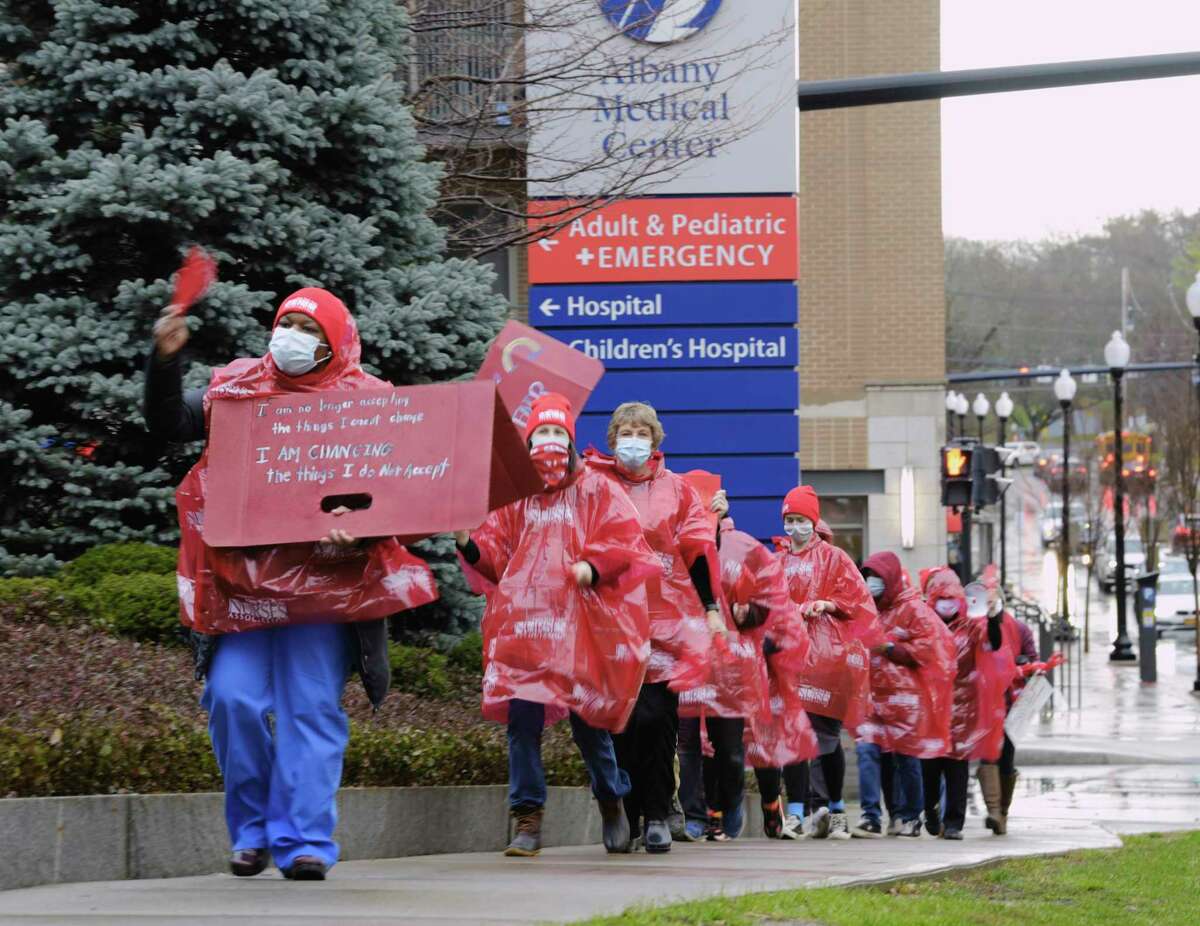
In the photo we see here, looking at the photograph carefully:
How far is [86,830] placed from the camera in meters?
6.46

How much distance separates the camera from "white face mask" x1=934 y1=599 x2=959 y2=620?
1315 centimetres

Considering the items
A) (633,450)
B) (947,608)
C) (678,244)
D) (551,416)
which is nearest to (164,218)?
(633,450)

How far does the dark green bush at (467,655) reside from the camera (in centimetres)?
1080

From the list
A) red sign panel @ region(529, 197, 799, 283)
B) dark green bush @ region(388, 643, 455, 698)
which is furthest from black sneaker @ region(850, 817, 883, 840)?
red sign panel @ region(529, 197, 799, 283)

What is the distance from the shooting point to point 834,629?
11.8 meters

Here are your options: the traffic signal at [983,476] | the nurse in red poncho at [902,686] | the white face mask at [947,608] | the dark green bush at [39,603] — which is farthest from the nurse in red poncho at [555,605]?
the traffic signal at [983,476]

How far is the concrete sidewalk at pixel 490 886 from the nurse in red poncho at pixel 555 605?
20.7 inches

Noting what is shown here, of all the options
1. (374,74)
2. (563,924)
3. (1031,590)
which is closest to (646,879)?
(563,924)

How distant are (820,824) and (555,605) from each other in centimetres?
420

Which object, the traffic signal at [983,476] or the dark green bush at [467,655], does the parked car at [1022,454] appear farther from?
the dark green bush at [467,655]

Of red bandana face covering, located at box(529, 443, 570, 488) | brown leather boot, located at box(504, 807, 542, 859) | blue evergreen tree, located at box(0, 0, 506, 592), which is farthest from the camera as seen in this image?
blue evergreen tree, located at box(0, 0, 506, 592)

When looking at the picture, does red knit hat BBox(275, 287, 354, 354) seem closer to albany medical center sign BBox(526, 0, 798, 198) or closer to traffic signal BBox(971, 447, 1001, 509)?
albany medical center sign BBox(526, 0, 798, 198)

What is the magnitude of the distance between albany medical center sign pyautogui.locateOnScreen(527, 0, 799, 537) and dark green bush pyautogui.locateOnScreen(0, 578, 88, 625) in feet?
20.5

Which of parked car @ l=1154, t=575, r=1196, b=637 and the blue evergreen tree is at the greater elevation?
the blue evergreen tree
